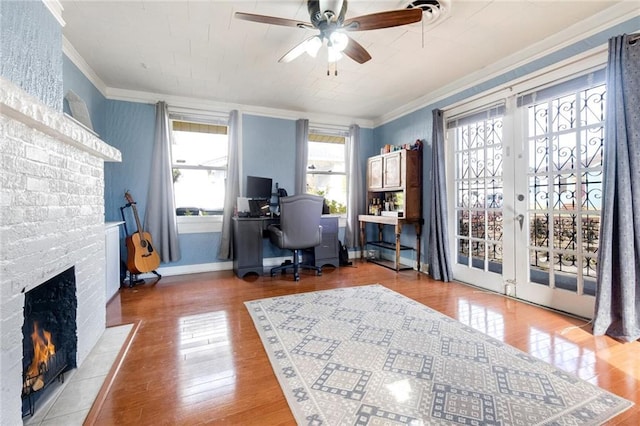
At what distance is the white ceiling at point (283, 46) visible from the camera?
2082 millimetres

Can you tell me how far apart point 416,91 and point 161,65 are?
3055mm

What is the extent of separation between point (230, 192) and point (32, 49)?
2.58m

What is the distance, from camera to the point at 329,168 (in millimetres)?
4848

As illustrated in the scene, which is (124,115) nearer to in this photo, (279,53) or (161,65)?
(161,65)

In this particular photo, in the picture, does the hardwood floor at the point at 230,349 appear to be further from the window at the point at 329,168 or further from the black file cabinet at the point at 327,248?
the window at the point at 329,168

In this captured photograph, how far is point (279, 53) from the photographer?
2.72m

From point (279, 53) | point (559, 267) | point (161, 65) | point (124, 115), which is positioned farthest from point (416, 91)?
point (124, 115)

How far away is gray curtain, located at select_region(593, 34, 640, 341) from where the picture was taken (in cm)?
195

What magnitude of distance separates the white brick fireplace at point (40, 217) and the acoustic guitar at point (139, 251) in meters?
1.38

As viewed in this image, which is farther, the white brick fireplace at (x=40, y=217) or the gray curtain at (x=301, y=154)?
the gray curtain at (x=301, y=154)

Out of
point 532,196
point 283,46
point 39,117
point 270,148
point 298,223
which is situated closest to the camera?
point 39,117

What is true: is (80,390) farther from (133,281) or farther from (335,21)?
(335,21)

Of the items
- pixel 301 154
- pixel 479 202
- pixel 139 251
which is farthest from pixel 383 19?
pixel 139 251

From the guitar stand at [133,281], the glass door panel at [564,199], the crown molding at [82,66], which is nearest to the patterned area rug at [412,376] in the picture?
the glass door panel at [564,199]
